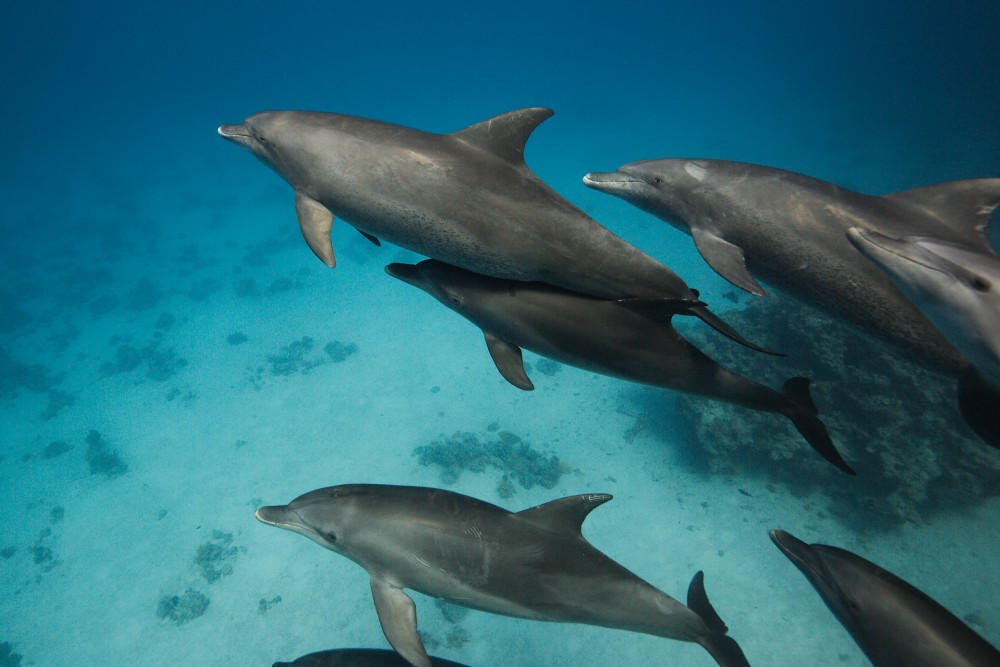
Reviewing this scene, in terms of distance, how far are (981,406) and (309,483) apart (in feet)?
45.2

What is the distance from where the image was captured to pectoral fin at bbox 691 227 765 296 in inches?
136

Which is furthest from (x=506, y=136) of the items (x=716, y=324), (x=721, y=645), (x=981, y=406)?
(x=721, y=645)

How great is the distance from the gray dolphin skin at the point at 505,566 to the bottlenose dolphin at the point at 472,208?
194cm

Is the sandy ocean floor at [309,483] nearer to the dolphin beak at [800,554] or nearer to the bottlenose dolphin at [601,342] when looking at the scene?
the dolphin beak at [800,554]

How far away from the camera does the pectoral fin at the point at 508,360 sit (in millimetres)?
3890

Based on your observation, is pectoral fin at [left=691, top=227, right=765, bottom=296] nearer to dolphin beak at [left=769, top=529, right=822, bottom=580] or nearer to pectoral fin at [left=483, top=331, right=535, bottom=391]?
pectoral fin at [left=483, top=331, right=535, bottom=391]

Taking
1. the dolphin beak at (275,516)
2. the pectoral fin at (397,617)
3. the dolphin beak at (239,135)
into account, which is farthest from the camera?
the dolphin beak at (275,516)

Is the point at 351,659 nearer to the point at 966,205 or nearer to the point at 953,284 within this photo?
the point at 953,284

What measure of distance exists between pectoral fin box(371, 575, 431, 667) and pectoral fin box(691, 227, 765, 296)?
3.93 meters

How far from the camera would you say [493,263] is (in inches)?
135

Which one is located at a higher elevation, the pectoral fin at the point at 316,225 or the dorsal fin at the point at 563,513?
the pectoral fin at the point at 316,225

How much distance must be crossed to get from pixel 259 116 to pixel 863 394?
506 inches

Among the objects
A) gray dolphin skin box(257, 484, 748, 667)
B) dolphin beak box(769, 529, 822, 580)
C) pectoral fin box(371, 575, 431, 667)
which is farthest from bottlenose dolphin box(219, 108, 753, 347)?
pectoral fin box(371, 575, 431, 667)

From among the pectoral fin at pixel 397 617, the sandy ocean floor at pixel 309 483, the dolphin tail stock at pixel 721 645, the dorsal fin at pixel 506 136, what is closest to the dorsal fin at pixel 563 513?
the pectoral fin at pixel 397 617
